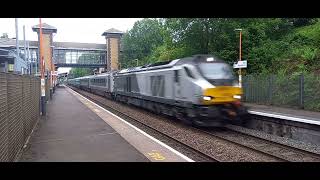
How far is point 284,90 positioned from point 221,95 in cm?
1046

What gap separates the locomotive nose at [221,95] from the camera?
16078 millimetres

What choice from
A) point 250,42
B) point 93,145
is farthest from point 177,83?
point 250,42

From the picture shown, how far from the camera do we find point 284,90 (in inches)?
1003

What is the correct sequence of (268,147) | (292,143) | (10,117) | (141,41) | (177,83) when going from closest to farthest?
(10,117)
(268,147)
(292,143)
(177,83)
(141,41)

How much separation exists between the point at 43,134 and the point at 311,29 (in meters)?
29.0

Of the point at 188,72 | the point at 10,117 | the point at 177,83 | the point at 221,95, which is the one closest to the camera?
the point at 10,117

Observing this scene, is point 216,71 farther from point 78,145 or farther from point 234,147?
point 78,145

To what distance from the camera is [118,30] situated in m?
104

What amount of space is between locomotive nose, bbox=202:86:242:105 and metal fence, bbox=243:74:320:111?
23.9ft

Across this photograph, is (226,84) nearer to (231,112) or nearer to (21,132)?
(231,112)

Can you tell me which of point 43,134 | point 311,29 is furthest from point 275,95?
point 43,134

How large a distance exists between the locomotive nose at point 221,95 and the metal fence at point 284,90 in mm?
7271
